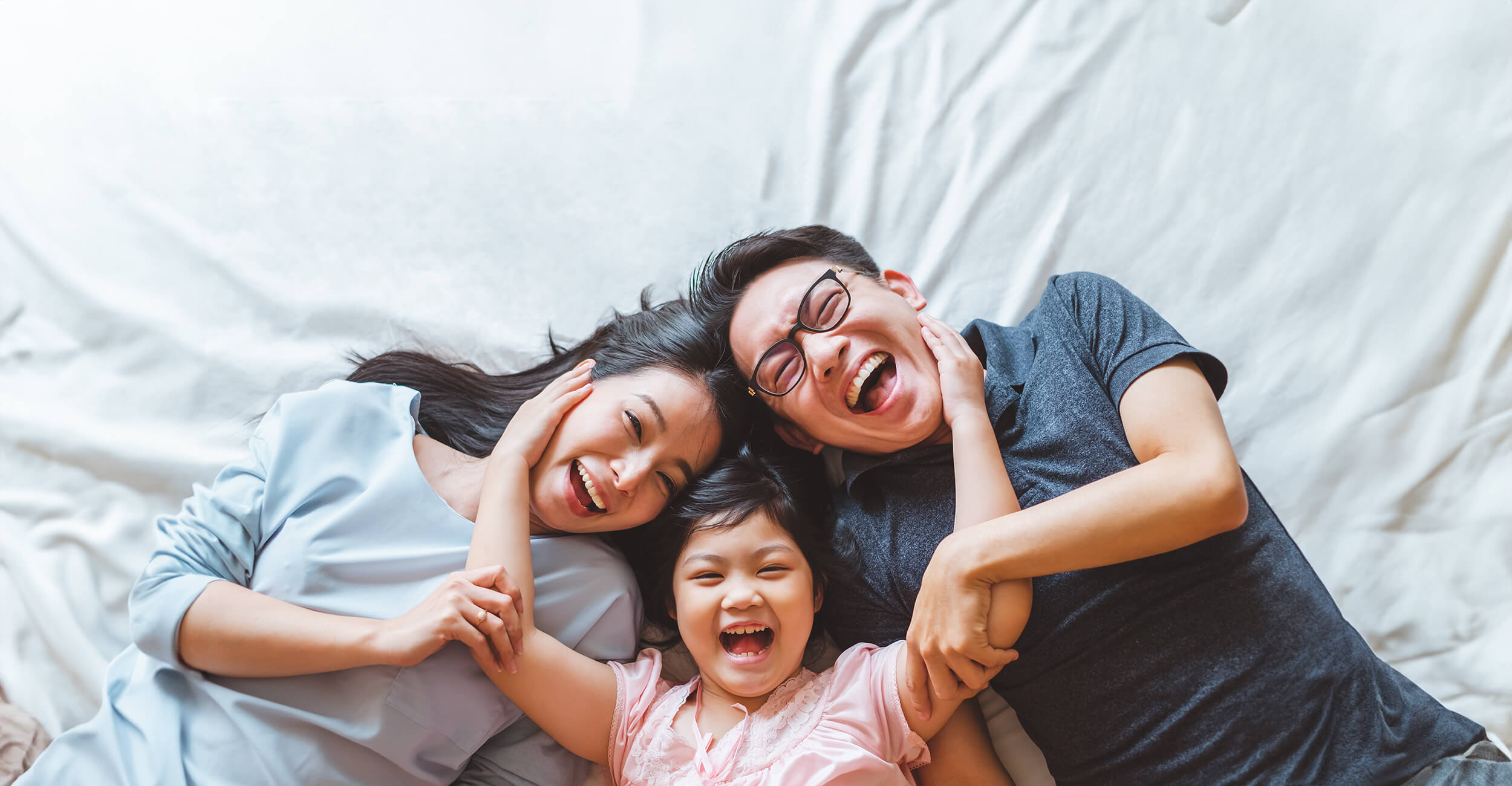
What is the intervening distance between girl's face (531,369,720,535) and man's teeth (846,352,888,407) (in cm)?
25

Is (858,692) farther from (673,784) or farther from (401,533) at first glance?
(401,533)

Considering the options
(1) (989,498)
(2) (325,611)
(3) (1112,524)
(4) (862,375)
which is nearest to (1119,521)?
(3) (1112,524)

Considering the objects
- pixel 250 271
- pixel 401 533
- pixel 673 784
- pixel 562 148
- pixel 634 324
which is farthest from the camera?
pixel 562 148

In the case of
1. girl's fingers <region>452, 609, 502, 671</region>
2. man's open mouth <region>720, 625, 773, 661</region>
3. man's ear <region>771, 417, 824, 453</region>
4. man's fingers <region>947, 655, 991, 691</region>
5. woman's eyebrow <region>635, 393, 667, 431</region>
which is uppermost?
woman's eyebrow <region>635, 393, 667, 431</region>

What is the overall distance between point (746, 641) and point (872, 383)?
0.47 metres

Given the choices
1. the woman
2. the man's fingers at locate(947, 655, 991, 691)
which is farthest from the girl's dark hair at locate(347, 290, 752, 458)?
the man's fingers at locate(947, 655, 991, 691)

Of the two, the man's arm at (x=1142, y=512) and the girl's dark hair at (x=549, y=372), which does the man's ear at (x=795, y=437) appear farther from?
the man's arm at (x=1142, y=512)

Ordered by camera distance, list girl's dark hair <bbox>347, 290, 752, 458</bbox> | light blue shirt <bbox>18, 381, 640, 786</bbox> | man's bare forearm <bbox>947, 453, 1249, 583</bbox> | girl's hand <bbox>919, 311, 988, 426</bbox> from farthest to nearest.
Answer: girl's dark hair <bbox>347, 290, 752, 458</bbox> → girl's hand <bbox>919, 311, 988, 426</bbox> → light blue shirt <bbox>18, 381, 640, 786</bbox> → man's bare forearm <bbox>947, 453, 1249, 583</bbox>

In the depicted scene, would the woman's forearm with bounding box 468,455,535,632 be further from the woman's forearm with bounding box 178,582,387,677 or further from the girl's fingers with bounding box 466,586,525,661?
the woman's forearm with bounding box 178,582,387,677

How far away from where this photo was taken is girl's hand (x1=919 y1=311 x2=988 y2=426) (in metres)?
1.51

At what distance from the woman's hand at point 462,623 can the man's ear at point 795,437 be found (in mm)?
555

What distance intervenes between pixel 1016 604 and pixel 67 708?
5.03ft

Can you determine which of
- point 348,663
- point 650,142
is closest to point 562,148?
point 650,142

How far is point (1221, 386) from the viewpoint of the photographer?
4.91ft
